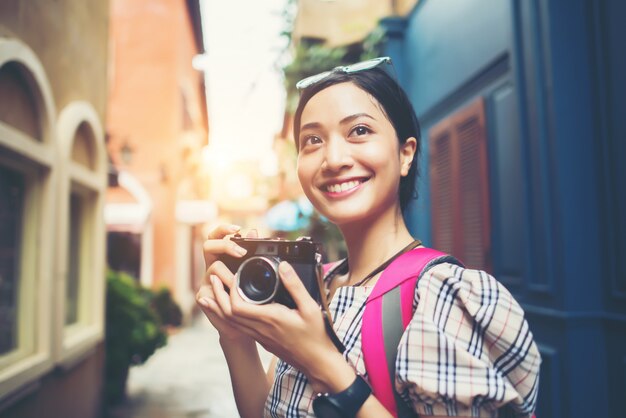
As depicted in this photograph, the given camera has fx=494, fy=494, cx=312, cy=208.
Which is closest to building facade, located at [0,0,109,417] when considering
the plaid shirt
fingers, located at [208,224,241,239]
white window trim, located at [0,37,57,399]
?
white window trim, located at [0,37,57,399]

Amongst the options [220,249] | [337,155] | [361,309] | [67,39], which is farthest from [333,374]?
[67,39]

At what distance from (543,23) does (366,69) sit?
1959 millimetres

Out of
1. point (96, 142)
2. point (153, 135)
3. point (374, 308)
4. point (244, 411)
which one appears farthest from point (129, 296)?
point (153, 135)

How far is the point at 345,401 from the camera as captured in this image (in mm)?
1007

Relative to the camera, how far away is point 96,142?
5.36 meters

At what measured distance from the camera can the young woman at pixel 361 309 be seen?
0.99 meters

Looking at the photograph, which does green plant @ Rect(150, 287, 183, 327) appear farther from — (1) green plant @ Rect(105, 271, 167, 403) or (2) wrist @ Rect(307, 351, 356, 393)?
(2) wrist @ Rect(307, 351, 356, 393)

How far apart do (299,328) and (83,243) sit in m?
5.00

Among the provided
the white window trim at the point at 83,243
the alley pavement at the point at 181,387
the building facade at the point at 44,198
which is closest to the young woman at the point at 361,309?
the building facade at the point at 44,198

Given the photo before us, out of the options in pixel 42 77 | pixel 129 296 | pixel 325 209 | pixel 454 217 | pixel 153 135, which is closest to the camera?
pixel 325 209

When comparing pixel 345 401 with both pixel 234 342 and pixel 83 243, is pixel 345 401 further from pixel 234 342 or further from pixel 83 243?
pixel 83 243

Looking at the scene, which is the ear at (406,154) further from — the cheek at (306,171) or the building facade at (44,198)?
the building facade at (44,198)

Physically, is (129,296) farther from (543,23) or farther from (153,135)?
(153,135)

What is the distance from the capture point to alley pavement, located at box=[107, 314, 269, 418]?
20.0 feet
